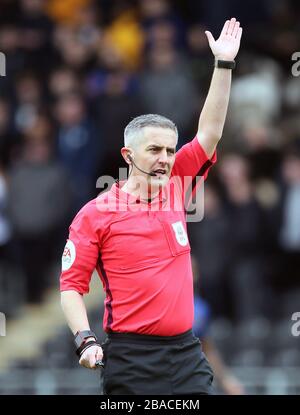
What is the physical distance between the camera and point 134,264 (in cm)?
705

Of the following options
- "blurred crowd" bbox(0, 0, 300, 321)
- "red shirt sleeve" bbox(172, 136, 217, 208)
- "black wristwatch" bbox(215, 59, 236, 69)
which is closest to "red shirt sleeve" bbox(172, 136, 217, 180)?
"red shirt sleeve" bbox(172, 136, 217, 208)

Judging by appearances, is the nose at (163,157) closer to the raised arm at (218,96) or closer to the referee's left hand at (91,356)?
the raised arm at (218,96)

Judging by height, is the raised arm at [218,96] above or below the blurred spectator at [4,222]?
above

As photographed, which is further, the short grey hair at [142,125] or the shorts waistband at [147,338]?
the short grey hair at [142,125]

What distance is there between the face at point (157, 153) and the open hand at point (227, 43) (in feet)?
2.06

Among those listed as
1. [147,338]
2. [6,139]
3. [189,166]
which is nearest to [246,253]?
[6,139]

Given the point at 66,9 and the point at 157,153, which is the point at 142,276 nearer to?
the point at 157,153

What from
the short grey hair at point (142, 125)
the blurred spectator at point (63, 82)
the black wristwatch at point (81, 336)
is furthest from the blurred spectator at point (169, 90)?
the black wristwatch at point (81, 336)

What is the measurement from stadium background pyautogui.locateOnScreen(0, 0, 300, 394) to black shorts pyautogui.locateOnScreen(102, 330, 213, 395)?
16.8 ft

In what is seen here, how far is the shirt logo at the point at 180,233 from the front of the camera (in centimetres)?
718

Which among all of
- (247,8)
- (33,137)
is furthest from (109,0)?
(33,137)

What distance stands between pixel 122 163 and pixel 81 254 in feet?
21.4

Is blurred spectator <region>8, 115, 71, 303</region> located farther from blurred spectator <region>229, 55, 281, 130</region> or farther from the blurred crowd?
blurred spectator <region>229, 55, 281, 130</region>

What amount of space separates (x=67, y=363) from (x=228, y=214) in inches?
95.6
